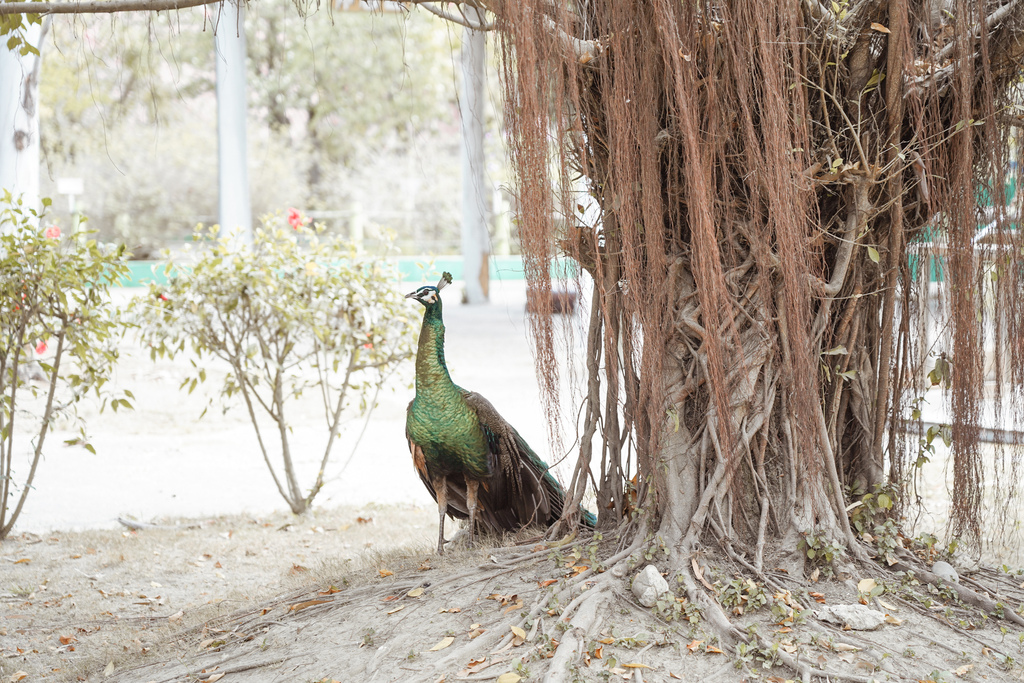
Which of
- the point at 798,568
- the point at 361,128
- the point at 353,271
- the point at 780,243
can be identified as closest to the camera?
the point at 780,243

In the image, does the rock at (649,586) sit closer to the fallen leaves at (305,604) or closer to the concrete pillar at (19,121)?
the fallen leaves at (305,604)

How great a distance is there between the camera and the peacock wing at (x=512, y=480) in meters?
4.06

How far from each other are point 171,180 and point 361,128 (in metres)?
6.34

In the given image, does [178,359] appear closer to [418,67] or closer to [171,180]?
[171,180]

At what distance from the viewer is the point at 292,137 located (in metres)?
26.0

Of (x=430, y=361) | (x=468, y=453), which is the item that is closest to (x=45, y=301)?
(x=430, y=361)

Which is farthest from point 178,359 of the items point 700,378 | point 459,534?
point 700,378

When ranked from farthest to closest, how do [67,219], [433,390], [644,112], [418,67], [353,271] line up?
[418,67] < [67,219] < [353,271] < [433,390] < [644,112]

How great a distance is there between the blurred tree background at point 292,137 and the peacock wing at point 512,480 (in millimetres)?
17592

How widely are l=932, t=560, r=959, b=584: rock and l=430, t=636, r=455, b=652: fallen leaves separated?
71.8 inches

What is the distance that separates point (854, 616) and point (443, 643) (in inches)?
55.4

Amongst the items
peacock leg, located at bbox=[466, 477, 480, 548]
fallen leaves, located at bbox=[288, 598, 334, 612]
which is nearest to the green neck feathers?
peacock leg, located at bbox=[466, 477, 480, 548]

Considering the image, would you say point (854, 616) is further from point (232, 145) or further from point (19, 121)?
point (232, 145)

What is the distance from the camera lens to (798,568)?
3139 millimetres
